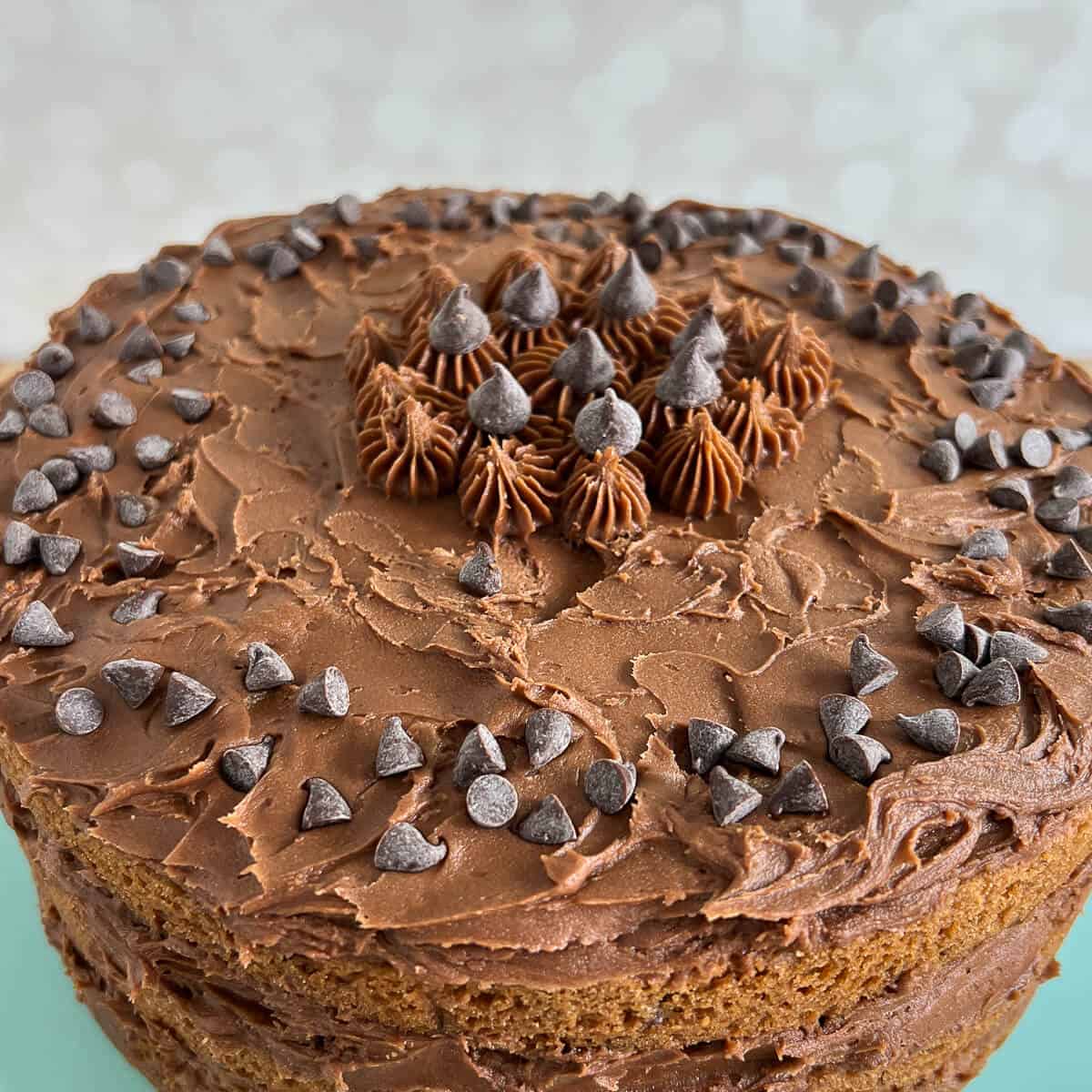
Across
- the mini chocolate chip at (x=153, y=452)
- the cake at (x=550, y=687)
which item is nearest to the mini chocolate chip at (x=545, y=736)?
the cake at (x=550, y=687)

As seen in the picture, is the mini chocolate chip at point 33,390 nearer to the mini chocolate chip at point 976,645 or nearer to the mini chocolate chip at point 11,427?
the mini chocolate chip at point 11,427

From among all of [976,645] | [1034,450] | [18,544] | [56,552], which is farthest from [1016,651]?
[18,544]

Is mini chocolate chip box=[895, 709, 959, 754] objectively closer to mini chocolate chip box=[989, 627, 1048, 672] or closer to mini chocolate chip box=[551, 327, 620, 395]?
mini chocolate chip box=[989, 627, 1048, 672]

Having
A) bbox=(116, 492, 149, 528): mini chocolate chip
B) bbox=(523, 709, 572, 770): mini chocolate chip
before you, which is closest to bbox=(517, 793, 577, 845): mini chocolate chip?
bbox=(523, 709, 572, 770): mini chocolate chip

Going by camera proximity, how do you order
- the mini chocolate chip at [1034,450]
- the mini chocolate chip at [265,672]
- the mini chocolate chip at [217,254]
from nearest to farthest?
the mini chocolate chip at [265,672] < the mini chocolate chip at [1034,450] < the mini chocolate chip at [217,254]

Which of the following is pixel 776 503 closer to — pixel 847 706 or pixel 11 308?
pixel 847 706

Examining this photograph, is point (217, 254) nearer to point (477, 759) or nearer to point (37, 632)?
point (37, 632)
